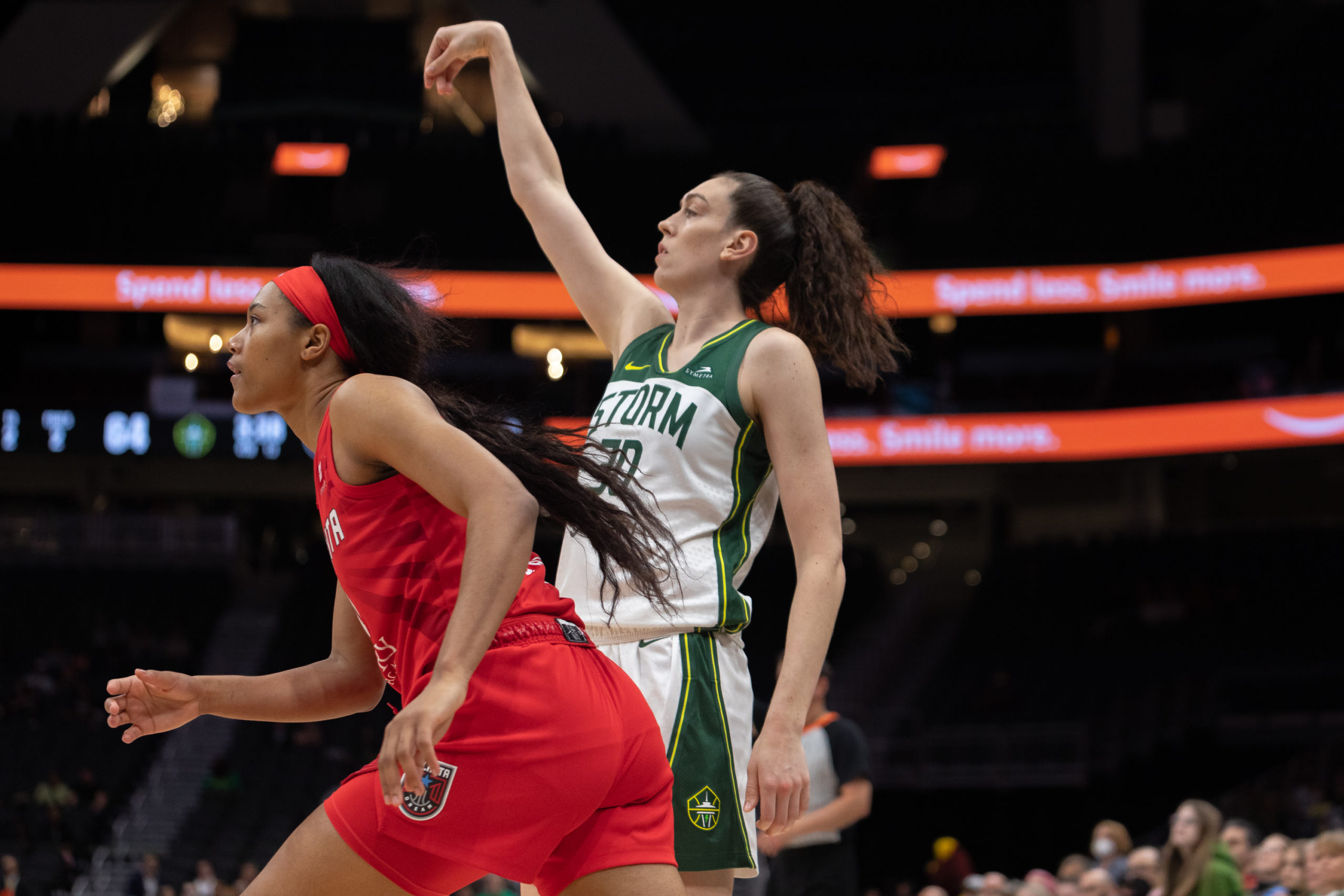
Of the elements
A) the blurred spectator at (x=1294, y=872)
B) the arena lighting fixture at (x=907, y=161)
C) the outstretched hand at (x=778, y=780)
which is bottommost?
the blurred spectator at (x=1294, y=872)

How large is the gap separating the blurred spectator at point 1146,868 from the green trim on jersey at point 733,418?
22.5 feet

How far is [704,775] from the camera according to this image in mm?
2779

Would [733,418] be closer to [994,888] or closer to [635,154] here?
[994,888]

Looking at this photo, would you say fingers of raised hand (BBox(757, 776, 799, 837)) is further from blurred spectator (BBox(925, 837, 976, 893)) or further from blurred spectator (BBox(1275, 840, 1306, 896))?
blurred spectator (BBox(925, 837, 976, 893))

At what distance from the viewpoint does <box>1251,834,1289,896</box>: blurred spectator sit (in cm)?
845

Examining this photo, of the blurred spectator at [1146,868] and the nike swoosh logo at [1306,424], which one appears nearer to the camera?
the blurred spectator at [1146,868]

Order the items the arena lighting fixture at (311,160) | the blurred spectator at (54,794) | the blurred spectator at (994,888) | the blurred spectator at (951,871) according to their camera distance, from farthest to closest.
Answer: the arena lighting fixture at (311,160), the blurred spectator at (54,794), the blurred spectator at (951,871), the blurred spectator at (994,888)

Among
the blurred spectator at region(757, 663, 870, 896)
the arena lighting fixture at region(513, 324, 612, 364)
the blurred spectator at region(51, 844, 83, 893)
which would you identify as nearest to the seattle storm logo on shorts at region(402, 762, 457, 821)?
the blurred spectator at region(757, 663, 870, 896)

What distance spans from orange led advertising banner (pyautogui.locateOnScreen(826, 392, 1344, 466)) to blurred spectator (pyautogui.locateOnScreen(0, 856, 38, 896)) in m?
11.8

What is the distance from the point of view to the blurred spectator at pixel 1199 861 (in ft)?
23.3

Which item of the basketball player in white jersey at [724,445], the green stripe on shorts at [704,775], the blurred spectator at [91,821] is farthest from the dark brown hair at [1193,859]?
the blurred spectator at [91,821]

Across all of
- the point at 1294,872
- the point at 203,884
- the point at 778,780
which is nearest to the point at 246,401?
the point at 778,780

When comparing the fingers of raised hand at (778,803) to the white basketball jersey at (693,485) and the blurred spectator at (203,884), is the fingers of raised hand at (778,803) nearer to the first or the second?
the white basketball jersey at (693,485)

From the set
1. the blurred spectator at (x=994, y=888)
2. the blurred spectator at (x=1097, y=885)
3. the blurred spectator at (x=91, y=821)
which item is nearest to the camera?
the blurred spectator at (x=1097, y=885)
